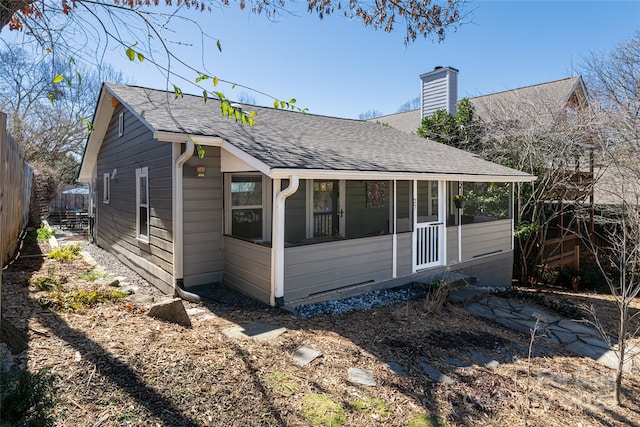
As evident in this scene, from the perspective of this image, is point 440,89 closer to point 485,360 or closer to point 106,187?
point 106,187

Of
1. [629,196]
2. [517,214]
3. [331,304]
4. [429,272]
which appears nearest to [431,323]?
[331,304]

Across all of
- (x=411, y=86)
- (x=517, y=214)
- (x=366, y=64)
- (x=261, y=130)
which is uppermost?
(x=411, y=86)

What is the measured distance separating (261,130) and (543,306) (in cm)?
655

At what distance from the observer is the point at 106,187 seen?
1091 cm

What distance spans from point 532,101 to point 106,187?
1363 cm

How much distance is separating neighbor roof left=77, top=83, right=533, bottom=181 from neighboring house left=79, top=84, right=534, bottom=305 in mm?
43

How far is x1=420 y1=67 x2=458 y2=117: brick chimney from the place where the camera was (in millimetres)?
14703

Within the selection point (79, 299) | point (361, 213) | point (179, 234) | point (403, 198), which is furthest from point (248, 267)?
point (403, 198)

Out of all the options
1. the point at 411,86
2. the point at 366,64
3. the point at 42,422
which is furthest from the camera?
the point at 411,86

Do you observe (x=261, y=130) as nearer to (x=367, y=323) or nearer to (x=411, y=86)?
(x=367, y=323)

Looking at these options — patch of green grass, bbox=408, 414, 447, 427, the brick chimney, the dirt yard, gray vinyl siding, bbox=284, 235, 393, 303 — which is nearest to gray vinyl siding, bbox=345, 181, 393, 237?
gray vinyl siding, bbox=284, 235, 393, 303

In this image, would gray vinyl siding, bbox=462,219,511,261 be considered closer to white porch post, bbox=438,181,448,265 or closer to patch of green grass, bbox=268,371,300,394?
white porch post, bbox=438,181,448,265

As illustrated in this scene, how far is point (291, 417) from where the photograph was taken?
2918 mm

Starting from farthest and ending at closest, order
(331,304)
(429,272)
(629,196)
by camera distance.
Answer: (629,196) < (429,272) < (331,304)
